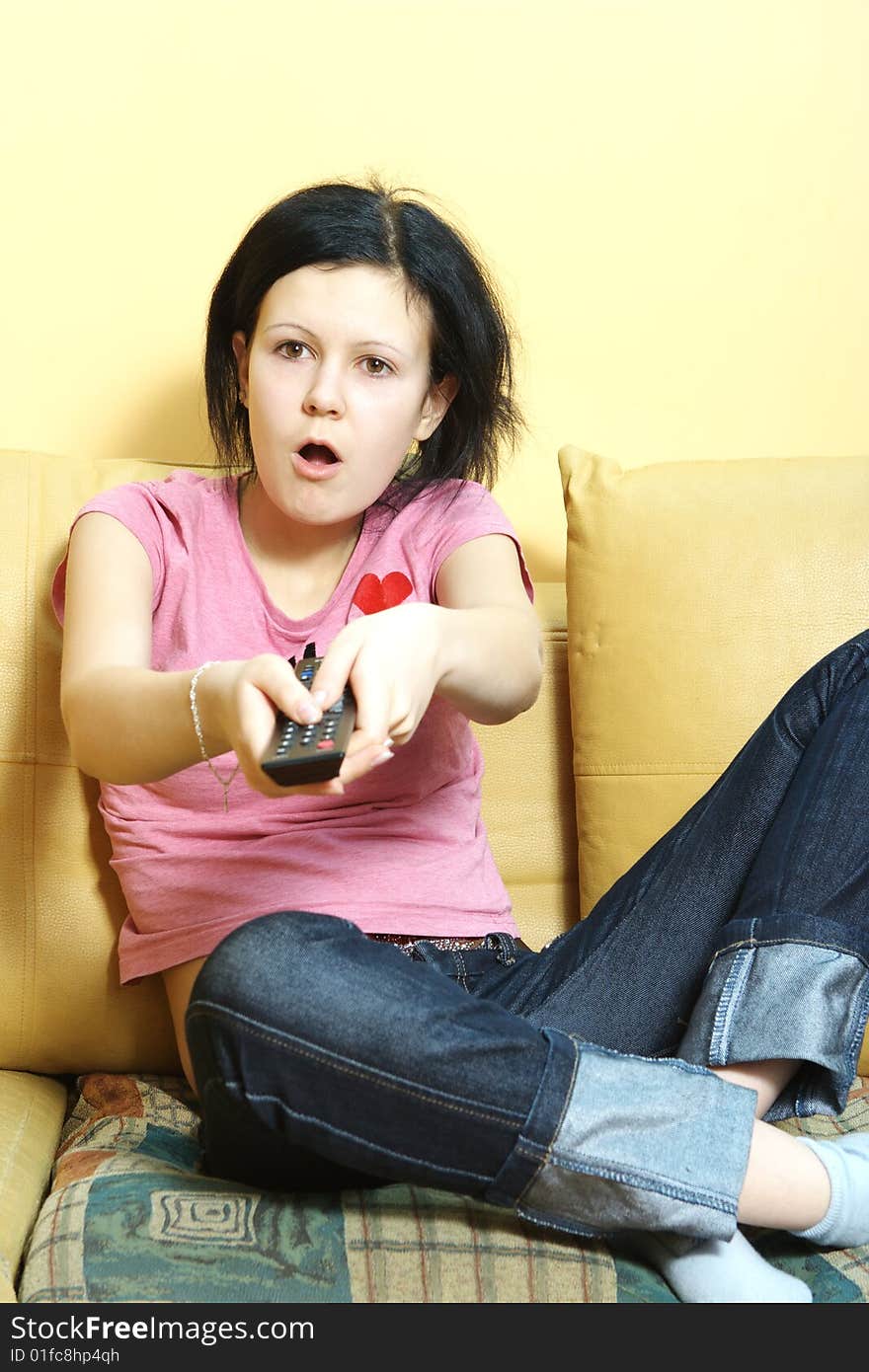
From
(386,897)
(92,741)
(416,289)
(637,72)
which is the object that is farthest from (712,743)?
(637,72)

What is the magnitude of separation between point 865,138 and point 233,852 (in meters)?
1.20

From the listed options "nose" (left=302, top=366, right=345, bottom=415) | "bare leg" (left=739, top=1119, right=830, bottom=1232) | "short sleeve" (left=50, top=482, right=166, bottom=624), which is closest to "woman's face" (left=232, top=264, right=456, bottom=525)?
"nose" (left=302, top=366, right=345, bottom=415)

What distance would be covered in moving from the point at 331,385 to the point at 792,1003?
0.60 m

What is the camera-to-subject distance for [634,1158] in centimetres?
87

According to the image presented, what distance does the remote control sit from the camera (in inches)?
29.5

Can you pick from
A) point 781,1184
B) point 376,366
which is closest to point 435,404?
point 376,366

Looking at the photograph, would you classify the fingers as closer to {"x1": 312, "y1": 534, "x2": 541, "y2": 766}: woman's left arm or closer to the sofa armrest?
{"x1": 312, "y1": 534, "x2": 541, "y2": 766}: woman's left arm

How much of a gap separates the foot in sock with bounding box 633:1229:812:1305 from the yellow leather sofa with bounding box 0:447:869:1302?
200 mm

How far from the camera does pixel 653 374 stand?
1686 mm

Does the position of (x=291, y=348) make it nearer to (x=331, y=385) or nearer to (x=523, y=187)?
(x=331, y=385)

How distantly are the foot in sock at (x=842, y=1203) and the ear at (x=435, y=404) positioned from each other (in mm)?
690

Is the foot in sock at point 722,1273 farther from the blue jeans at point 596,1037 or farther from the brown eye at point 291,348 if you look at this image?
the brown eye at point 291,348

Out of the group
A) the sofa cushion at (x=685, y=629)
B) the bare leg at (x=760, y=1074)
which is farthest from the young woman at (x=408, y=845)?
the sofa cushion at (x=685, y=629)

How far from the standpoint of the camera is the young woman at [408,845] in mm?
870
